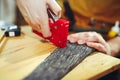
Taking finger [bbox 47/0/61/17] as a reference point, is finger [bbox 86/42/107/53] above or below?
below

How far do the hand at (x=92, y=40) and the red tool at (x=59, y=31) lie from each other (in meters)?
0.06

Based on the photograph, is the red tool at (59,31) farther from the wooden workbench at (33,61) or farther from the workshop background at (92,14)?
the workshop background at (92,14)

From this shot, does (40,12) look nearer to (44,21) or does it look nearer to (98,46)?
(44,21)

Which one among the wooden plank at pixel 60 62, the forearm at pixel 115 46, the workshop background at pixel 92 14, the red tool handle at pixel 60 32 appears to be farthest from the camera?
the workshop background at pixel 92 14

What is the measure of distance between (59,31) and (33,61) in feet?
0.54

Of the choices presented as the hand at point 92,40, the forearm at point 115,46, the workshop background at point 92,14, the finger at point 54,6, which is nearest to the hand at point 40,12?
the finger at point 54,6

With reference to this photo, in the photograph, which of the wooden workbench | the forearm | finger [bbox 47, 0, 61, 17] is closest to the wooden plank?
the wooden workbench

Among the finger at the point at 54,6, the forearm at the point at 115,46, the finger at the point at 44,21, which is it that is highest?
the finger at the point at 54,6

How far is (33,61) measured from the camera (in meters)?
0.75

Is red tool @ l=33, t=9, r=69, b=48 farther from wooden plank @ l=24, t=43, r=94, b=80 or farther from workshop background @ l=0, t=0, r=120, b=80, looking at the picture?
workshop background @ l=0, t=0, r=120, b=80

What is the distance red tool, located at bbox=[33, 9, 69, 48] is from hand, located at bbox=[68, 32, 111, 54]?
6cm

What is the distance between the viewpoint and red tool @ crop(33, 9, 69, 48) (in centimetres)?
83

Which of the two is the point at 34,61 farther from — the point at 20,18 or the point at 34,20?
the point at 20,18

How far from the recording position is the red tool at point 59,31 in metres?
0.83
